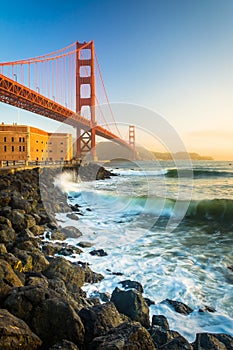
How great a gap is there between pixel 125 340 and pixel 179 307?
6.10ft

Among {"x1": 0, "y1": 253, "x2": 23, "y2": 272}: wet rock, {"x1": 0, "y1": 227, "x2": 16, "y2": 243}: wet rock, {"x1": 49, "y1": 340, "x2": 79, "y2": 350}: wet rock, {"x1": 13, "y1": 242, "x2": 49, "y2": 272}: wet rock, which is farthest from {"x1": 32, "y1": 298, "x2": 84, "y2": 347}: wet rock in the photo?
{"x1": 0, "y1": 227, "x2": 16, "y2": 243}: wet rock

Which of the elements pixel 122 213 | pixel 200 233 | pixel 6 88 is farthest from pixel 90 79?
pixel 200 233

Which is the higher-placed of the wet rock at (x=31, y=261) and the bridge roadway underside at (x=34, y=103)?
the bridge roadway underside at (x=34, y=103)

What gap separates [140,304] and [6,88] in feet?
59.2

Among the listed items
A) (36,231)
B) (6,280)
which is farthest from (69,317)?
(36,231)

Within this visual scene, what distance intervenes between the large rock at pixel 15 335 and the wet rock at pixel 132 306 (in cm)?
121

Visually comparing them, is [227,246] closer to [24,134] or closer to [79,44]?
[24,134]

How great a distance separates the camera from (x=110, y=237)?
6586mm

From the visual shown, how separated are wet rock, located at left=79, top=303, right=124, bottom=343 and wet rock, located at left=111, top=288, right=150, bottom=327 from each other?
17.6 inches

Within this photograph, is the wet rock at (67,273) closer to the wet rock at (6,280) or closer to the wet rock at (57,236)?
the wet rock at (6,280)

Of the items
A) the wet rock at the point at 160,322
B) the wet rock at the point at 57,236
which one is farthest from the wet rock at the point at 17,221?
the wet rock at the point at 160,322

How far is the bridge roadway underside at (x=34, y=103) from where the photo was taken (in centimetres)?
1765

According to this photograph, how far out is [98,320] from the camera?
2119 mm

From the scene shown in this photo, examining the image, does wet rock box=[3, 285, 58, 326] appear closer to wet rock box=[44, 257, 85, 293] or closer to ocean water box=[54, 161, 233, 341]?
wet rock box=[44, 257, 85, 293]
